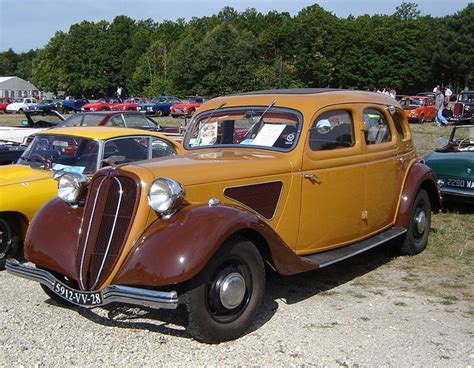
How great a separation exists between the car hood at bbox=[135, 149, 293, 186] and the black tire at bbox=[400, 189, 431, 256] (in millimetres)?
2269

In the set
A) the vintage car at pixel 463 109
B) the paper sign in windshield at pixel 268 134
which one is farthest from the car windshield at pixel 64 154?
the vintage car at pixel 463 109

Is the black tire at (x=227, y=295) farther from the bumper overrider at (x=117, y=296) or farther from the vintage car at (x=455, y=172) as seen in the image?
the vintage car at (x=455, y=172)

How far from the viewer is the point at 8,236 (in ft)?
19.6

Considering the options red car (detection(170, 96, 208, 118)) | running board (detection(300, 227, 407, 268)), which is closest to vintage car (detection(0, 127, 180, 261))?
running board (detection(300, 227, 407, 268))

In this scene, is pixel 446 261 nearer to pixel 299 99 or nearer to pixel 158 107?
pixel 299 99

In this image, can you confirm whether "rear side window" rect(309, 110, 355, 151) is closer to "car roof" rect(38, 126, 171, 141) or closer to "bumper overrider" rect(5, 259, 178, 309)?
"bumper overrider" rect(5, 259, 178, 309)

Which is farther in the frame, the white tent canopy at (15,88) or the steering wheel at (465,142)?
the white tent canopy at (15,88)

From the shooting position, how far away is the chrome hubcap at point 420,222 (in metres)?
6.54

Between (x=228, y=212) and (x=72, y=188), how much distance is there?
1343mm

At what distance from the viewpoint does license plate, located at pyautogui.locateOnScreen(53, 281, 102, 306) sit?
382 cm

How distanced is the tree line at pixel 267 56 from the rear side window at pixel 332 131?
5586 centimetres

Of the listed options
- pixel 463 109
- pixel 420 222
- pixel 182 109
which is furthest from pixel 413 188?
pixel 182 109

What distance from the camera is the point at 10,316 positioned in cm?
462

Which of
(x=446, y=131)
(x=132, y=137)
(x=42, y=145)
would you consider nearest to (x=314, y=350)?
(x=132, y=137)
